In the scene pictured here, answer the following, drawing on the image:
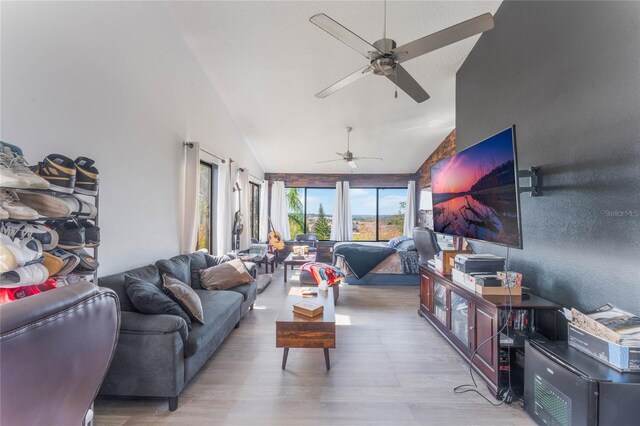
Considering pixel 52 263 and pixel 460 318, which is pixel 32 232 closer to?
pixel 52 263

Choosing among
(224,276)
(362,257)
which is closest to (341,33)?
(224,276)

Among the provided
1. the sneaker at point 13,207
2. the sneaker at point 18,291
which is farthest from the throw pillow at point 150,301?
the sneaker at point 13,207

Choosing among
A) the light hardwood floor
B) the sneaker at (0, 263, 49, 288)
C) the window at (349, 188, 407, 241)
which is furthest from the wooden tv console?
the window at (349, 188, 407, 241)

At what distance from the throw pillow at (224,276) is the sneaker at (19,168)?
→ 2.15 m

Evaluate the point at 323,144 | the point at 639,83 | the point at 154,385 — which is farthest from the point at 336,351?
the point at 323,144

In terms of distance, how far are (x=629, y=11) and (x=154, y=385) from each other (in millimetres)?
3737

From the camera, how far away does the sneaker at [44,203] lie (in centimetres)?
140

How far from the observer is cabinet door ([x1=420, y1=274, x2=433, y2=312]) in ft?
10.9

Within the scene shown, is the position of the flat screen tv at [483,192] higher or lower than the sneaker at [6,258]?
higher

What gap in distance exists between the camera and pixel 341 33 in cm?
198

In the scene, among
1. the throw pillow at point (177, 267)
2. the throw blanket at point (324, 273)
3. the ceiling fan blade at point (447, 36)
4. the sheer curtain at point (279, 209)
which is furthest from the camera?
the sheer curtain at point (279, 209)

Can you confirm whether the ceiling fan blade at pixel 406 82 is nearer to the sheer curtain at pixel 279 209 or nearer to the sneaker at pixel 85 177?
the sneaker at pixel 85 177

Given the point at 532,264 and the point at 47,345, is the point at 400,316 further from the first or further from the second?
the point at 47,345

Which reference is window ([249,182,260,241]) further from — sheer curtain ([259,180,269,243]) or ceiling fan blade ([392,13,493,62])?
ceiling fan blade ([392,13,493,62])
